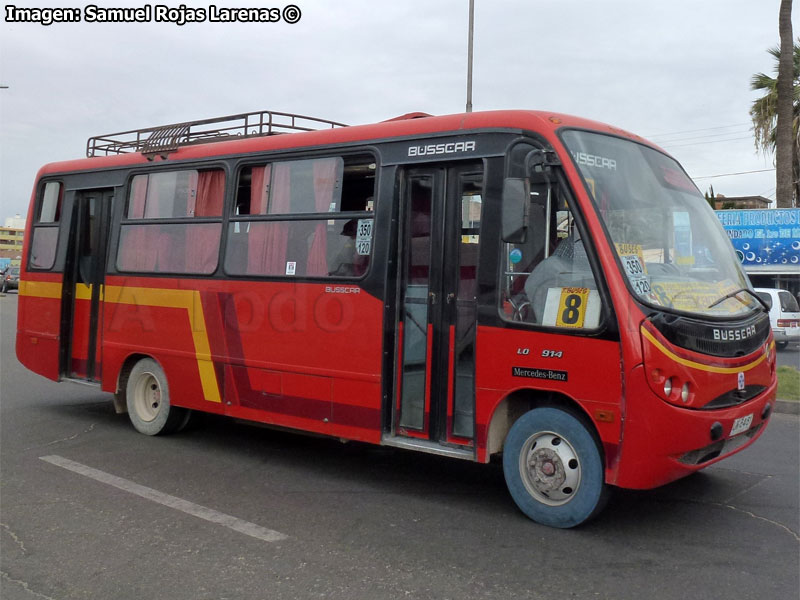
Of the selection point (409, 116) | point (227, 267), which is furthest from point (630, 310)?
point (227, 267)

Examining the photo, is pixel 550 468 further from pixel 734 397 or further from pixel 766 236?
pixel 766 236

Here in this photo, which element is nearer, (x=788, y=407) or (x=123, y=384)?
(x=123, y=384)

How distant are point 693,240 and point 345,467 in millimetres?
3425

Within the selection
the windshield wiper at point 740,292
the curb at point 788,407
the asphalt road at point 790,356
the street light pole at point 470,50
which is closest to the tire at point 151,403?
the windshield wiper at point 740,292

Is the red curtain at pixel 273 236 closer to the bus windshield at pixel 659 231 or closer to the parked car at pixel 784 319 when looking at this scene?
the bus windshield at pixel 659 231

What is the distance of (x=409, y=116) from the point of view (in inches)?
270

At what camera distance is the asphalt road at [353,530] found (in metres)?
4.33

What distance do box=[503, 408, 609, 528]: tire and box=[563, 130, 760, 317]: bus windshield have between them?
3.25 ft

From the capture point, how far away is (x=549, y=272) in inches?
209

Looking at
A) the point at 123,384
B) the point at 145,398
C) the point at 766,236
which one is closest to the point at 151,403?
the point at 145,398

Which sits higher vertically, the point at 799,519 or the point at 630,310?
the point at 630,310

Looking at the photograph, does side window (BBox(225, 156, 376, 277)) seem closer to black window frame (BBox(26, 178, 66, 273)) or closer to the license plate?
the license plate

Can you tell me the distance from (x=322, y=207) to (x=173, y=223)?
2126 mm

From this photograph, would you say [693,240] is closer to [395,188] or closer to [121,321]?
[395,188]
